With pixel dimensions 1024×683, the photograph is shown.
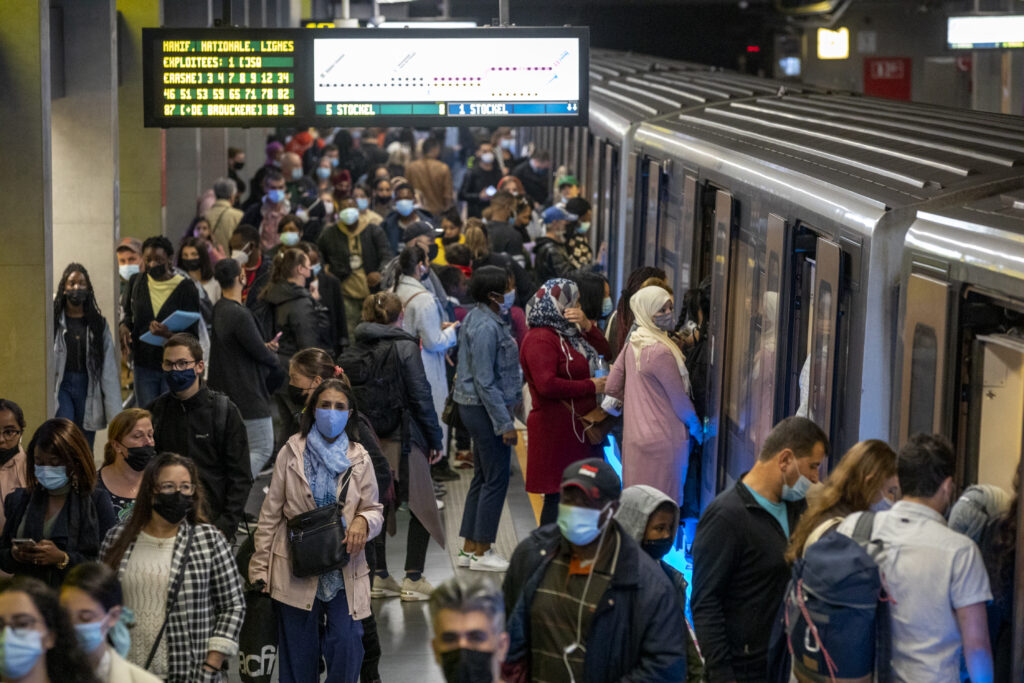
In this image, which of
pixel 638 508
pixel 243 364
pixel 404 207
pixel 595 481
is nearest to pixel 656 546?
pixel 638 508

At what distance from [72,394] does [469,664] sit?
5.85 metres

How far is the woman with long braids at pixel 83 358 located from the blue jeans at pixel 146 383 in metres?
0.91

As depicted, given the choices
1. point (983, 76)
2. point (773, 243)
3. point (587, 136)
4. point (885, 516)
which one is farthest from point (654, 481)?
point (983, 76)

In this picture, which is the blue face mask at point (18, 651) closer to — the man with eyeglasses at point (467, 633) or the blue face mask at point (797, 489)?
the man with eyeglasses at point (467, 633)

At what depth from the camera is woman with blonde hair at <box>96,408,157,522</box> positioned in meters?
5.99

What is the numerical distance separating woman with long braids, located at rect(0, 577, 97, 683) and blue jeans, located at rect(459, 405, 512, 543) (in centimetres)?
465

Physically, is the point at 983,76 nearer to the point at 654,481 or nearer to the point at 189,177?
the point at 189,177

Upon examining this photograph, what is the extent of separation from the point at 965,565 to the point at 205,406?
11.7 feet

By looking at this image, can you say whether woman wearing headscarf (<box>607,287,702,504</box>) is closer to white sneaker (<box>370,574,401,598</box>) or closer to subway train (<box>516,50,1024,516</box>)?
subway train (<box>516,50,1024,516</box>)

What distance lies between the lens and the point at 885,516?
4.25 metres

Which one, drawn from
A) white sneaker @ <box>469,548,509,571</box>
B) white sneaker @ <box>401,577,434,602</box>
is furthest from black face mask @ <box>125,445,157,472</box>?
white sneaker @ <box>469,548,509,571</box>

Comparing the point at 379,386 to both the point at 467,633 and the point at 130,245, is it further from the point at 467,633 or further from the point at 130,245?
the point at 467,633

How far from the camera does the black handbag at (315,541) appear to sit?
19.0 ft

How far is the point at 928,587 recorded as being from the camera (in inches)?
162
